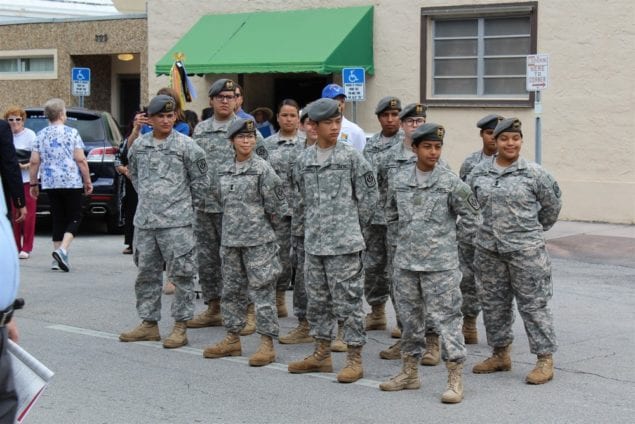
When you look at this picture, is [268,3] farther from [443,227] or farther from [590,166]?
[443,227]

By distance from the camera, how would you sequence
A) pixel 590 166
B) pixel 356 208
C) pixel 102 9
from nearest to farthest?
pixel 356 208 < pixel 590 166 < pixel 102 9

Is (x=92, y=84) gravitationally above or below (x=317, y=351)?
above

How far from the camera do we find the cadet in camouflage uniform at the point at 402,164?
7957 millimetres

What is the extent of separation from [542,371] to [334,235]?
1686mm

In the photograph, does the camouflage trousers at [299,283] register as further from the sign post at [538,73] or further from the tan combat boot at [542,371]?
the sign post at [538,73]

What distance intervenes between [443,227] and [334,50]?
12.9 metres

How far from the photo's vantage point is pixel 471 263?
8414mm

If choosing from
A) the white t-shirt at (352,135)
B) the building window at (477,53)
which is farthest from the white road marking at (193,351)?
the building window at (477,53)

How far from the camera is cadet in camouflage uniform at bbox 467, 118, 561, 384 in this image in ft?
24.0

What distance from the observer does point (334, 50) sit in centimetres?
1967

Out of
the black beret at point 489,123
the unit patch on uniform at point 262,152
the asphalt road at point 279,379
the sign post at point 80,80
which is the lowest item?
the asphalt road at point 279,379

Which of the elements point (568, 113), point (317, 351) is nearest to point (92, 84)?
point (568, 113)

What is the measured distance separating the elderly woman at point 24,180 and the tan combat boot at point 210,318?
434cm

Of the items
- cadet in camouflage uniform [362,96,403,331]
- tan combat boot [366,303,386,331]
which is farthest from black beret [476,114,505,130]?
tan combat boot [366,303,386,331]
